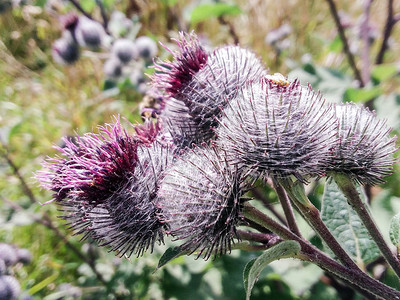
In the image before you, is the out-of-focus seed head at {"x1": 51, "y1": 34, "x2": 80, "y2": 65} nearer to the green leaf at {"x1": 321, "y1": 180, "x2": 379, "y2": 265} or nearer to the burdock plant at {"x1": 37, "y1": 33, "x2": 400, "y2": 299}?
the burdock plant at {"x1": 37, "y1": 33, "x2": 400, "y2": 299}

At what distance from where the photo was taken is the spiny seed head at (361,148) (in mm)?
1333

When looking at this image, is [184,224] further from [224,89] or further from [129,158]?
[224,89]

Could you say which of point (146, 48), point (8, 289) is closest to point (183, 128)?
point (8, 289)

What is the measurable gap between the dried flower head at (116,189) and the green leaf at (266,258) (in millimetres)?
367

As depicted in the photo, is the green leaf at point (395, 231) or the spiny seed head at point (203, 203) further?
the green leaf at point (395, 231)

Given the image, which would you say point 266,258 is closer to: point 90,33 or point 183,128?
point 183,128

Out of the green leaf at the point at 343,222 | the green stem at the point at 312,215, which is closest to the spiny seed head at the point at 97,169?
the green stem at the point at 312,215

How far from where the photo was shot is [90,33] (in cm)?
326

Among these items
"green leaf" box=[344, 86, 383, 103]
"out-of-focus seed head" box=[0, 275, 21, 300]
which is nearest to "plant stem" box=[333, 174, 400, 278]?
"green leaf" box=[344, 86, 383, 103]

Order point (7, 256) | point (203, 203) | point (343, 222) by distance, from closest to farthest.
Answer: point (203, 203) < point (343, 222) < point (7, 256)

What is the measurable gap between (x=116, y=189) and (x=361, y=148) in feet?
2.82

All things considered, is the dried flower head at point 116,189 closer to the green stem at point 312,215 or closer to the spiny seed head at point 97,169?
the spiny seed head at point 97,169

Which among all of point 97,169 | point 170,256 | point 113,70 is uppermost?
point 113,70

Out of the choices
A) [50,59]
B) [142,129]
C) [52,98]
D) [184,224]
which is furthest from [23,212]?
[50,59]
